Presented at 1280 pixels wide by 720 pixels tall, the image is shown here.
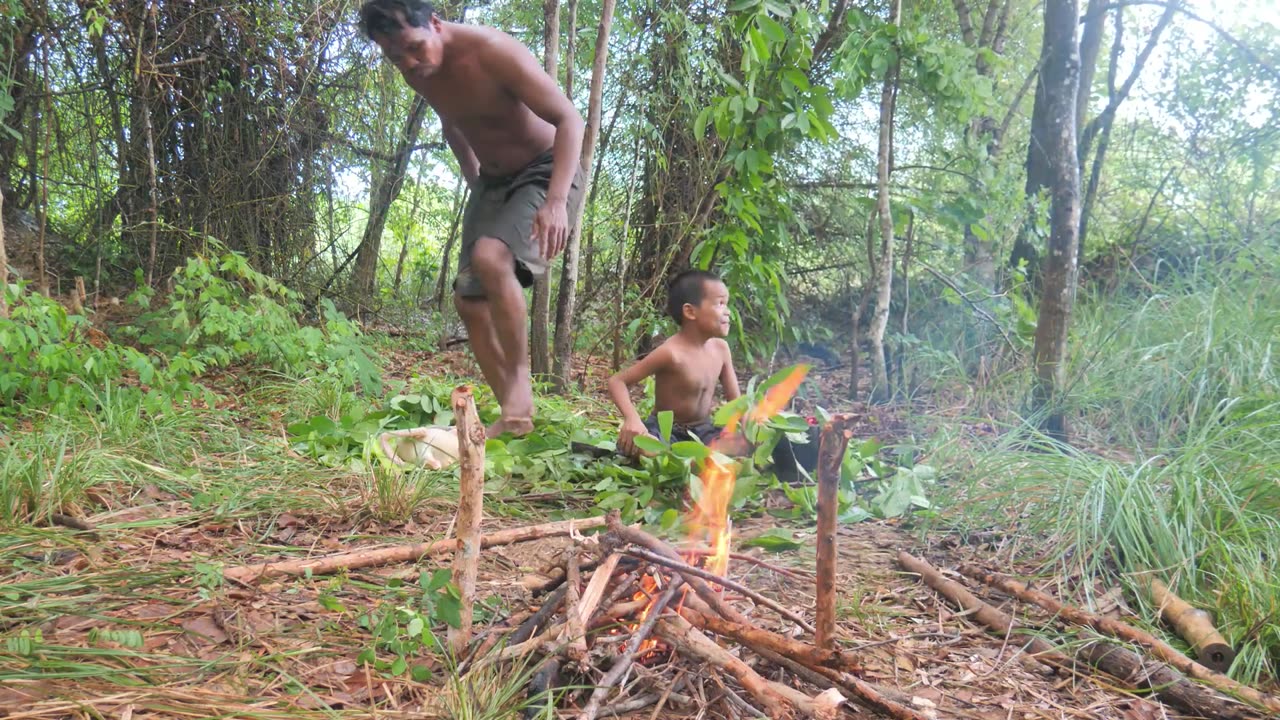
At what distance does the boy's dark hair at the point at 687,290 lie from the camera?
3152 mm

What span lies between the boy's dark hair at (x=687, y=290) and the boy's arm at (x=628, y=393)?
0.70 ft

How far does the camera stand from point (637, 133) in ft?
16.8

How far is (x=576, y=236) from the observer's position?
4305mm

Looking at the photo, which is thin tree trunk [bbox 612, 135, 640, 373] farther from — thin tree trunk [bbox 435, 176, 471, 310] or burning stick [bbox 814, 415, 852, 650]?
burning stick [bbox 814, 415, 852, 650]

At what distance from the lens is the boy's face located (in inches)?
123

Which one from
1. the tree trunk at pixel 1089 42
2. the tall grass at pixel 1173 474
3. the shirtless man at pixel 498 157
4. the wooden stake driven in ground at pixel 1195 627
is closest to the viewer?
the wooden stake driven in ground at pixel 1195 627

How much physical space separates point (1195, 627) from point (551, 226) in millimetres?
2257

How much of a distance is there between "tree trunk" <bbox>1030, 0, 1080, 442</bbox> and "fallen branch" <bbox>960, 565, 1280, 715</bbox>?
71.2 inches

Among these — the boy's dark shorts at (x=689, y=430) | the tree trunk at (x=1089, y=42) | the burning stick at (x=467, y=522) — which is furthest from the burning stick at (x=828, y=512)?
the tree trunk at (x=1089, y=42)

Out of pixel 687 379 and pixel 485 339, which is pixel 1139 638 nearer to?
pixel 687 379

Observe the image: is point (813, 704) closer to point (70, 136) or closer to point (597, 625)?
point (597, 625)

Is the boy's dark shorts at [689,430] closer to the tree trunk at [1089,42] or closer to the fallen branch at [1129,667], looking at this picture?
the fallen branch at [1129,667]

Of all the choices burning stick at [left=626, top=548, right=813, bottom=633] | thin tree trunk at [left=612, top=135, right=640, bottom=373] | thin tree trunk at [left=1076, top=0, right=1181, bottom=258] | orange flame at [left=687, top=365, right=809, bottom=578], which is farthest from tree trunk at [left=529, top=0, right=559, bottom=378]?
thin tree trunk at [left=1076, top=0, right=1181, bottom=258]

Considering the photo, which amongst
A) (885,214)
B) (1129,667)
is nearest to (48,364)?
(1129,667)
